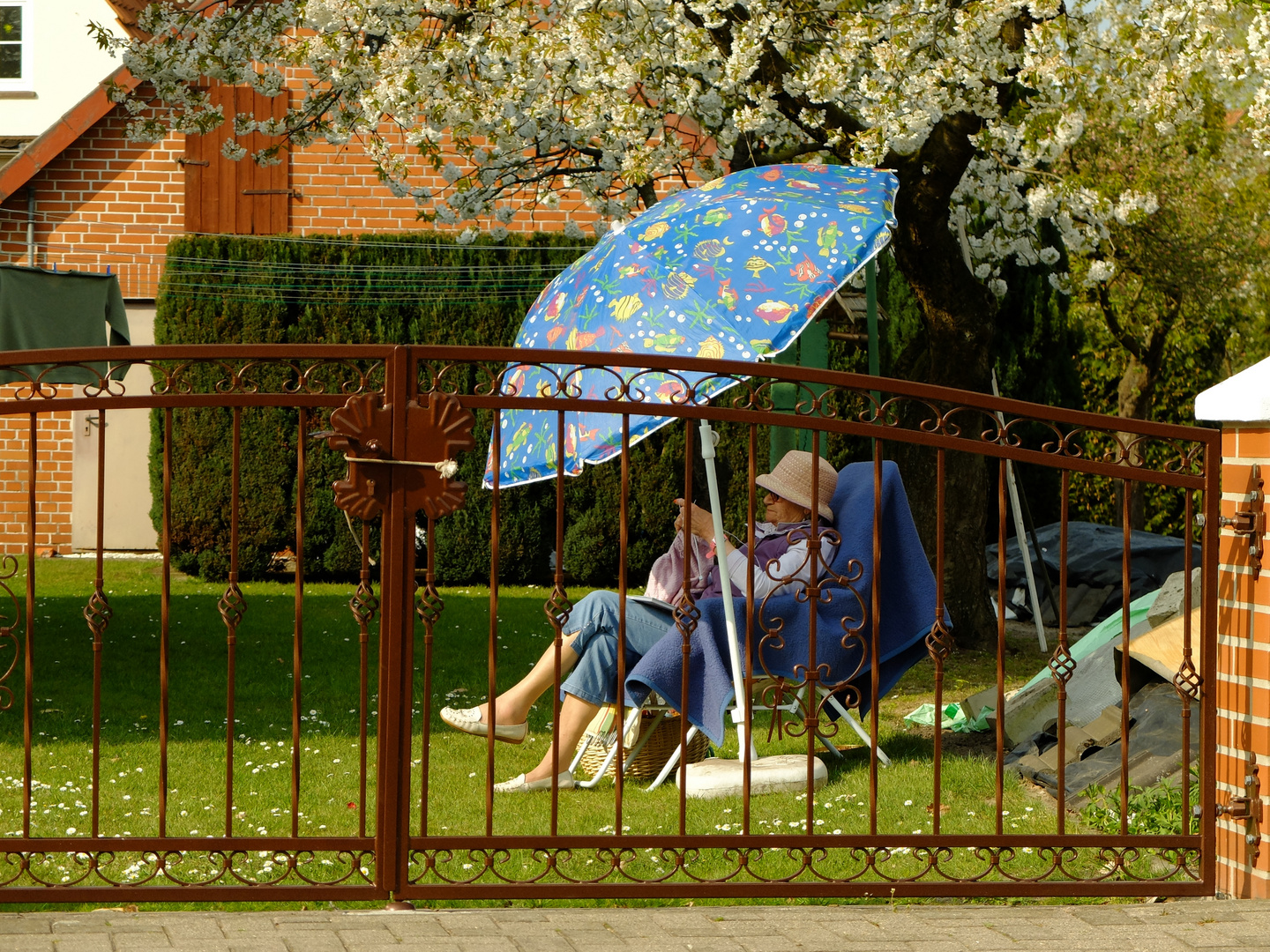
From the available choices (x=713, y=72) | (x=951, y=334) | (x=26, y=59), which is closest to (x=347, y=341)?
(x=713, y=72)

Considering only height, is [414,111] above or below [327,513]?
above

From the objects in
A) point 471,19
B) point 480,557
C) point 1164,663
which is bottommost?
point 480,557

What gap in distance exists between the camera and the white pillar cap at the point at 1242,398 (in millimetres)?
3936

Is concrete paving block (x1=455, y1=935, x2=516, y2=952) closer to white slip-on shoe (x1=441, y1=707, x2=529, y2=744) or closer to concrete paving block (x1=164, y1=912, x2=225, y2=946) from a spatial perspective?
concrete paving block (x1=164, y1=912, x2=225, y2=946)

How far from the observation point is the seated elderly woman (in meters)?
5.60

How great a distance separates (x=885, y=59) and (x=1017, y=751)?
377 centimetres

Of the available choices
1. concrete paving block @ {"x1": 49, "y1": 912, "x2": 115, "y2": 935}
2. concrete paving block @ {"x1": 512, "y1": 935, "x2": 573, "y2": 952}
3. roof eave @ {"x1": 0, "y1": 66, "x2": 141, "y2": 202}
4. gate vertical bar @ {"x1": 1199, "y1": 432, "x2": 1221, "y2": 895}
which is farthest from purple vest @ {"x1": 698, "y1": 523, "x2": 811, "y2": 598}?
roof eave @ {"x1": 0, "y1": 66, "x2": 141, "y2": 202}

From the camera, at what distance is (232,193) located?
14102 millimetres

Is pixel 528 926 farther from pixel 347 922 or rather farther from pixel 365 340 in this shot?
pixel 365 340

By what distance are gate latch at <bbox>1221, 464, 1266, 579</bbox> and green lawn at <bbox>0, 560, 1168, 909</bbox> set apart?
1.29 meters

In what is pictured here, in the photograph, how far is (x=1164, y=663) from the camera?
5566 millimetres

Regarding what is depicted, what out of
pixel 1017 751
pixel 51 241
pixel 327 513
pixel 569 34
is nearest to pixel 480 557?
pixel 327 513

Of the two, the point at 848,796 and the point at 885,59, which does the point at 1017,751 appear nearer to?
the point at 848,796

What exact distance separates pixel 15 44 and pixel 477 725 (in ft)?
55.6
